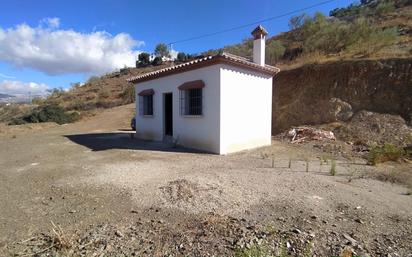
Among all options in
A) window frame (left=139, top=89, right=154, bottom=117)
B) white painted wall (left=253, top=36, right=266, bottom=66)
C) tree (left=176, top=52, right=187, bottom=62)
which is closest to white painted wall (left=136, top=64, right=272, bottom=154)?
white painted wall (left=253, top=36, right=266, bottom=66)

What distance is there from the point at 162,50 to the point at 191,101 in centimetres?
4458

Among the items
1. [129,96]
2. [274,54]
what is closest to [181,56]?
[129,96]

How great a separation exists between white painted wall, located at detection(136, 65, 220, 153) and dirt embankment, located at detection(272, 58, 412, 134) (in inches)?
253

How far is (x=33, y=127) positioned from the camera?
20438mm

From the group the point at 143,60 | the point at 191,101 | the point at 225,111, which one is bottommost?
the point at 225,111

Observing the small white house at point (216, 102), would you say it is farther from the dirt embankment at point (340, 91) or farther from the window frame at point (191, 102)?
the dirt embankment at point (340, 91)

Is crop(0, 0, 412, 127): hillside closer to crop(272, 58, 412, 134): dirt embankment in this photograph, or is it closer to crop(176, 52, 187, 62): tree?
crop(272, 58, 412, 134): dirt embankment

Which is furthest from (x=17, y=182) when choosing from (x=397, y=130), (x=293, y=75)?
(x=293, y=75)

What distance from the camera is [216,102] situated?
9.18 meters

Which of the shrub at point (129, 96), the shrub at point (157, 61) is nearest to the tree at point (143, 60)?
the shrub at point (157, 61)

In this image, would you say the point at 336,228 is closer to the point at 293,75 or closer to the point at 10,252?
the point at 10,252

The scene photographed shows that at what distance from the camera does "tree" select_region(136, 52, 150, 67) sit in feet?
174

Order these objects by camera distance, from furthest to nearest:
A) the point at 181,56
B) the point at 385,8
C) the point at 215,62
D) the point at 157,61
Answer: the point at 157,61, the point at 181,56, the point at 385,8, the point at 215,62

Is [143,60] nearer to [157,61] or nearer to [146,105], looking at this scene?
[157,61]
